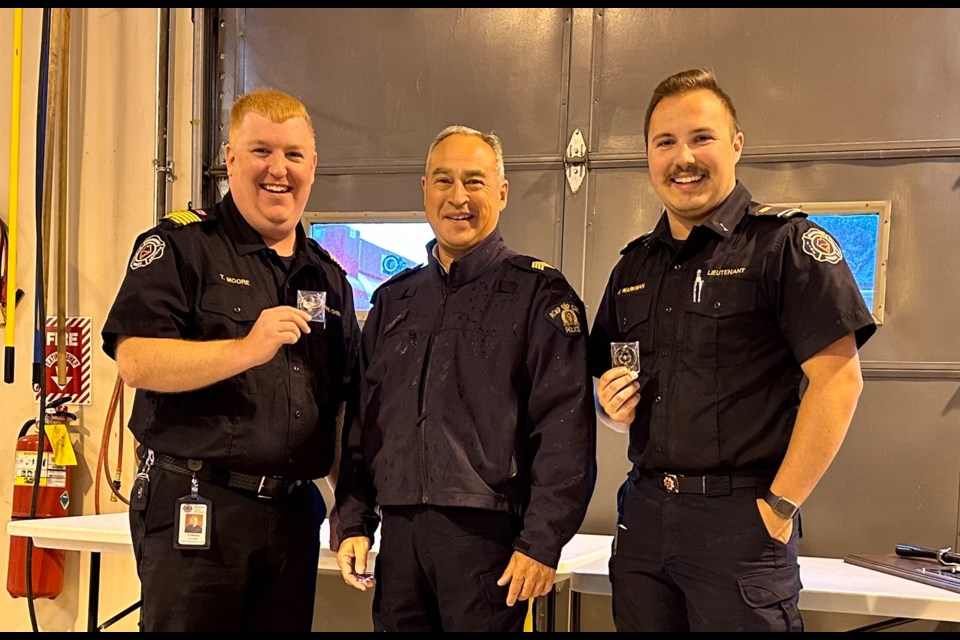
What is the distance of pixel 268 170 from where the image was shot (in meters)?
2.24

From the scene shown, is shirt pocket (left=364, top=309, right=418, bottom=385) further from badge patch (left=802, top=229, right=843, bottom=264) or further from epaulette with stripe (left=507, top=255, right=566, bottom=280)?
badge patch (left=802, top=229, right=843, bottom=264)

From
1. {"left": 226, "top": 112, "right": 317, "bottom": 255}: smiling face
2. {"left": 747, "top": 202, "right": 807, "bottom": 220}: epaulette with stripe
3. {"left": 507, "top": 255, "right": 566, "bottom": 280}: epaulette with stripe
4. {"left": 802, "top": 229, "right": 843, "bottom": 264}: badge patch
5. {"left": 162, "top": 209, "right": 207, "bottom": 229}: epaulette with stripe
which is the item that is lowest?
{"left": 507, "top": 255, "right": 566, "bottom": 280}: epaulette with stripe

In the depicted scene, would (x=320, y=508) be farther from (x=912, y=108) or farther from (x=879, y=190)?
(x=912, y=108)

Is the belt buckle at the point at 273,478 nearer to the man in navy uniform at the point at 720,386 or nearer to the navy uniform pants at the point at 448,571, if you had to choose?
the navy uniform pants at the point at 448,571

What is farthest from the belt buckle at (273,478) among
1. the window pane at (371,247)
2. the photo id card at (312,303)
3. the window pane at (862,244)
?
the window pane at (862,244)

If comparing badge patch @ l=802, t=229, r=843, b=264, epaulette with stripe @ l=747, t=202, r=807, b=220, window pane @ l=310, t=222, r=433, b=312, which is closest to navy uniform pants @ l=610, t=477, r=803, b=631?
badge patch @ l=802, t=229, r=843, b=264

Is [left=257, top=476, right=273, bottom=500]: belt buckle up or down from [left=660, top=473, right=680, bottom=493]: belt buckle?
down

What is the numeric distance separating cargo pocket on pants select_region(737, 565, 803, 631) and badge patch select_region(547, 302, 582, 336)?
747 mm

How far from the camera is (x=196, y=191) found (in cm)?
405

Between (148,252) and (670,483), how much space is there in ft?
5.09

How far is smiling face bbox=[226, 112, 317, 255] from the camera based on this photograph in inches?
88.2

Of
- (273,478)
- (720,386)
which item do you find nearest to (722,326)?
(720,386)

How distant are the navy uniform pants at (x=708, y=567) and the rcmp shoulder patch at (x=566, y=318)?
45 centimetres

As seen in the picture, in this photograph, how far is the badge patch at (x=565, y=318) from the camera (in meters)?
2.07
